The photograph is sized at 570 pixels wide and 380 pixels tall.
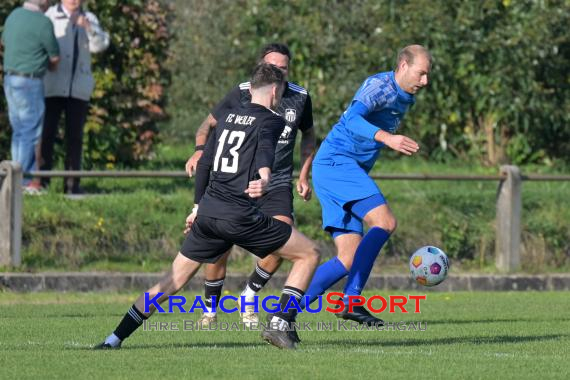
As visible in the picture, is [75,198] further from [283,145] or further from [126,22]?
[283,145]

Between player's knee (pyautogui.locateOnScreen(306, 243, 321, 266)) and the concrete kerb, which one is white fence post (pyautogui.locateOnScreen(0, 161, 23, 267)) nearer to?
the concrete kerb

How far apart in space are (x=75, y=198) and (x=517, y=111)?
742 cm

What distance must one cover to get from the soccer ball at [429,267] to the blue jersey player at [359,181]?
357 millimetres

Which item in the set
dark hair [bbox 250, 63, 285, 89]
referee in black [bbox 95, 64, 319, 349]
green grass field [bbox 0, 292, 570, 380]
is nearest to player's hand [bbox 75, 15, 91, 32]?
green grass field [bbox 0, 292, 570, 380]

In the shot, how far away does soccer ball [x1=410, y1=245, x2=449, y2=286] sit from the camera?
11.7m

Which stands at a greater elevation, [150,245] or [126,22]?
[126,22]

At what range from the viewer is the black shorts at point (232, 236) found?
945 cm

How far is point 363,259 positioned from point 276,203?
2.95 feet

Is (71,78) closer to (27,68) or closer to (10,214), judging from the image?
(27,68)

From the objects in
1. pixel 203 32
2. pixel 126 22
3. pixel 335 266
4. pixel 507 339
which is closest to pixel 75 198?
pixel 126 22

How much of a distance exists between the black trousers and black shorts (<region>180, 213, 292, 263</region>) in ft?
27.3

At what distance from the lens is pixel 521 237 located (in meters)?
18.3

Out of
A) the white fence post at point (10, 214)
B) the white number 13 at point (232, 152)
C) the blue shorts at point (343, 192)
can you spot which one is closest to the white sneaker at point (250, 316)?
the blue shorts at point (343, 192)

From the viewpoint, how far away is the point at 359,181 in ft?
38.2
